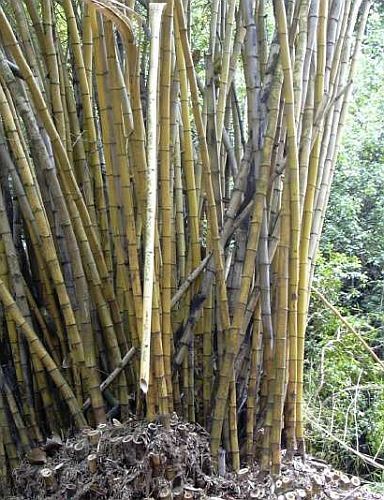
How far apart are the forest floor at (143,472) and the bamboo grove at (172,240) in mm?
35

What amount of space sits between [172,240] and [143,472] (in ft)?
1.15

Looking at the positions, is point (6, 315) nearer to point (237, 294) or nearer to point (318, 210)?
point (237, 294)

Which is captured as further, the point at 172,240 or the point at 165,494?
the point at 172,240

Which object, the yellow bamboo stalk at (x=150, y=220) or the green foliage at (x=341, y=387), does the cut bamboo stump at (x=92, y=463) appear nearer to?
the yellow bamboo stalk at (x=150, y=220)

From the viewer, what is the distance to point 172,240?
1.05 m

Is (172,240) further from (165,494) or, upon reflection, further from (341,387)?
(341,387)

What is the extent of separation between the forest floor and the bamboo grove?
0.03 m

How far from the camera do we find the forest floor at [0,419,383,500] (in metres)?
0.92

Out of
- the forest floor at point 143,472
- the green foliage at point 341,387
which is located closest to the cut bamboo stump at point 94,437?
the forest floor at point 143,472

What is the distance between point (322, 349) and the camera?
2174 mm

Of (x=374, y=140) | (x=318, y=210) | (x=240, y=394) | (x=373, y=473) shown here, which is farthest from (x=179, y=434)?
(x=374, y=140)

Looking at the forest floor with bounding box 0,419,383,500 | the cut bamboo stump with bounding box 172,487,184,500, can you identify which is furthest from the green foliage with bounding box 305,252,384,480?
the cut bamboo stump with bounding box 172,487,184,500

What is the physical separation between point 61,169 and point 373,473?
4.82ft

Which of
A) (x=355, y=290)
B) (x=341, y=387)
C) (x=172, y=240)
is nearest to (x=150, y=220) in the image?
Result: (x=172, y=240)
